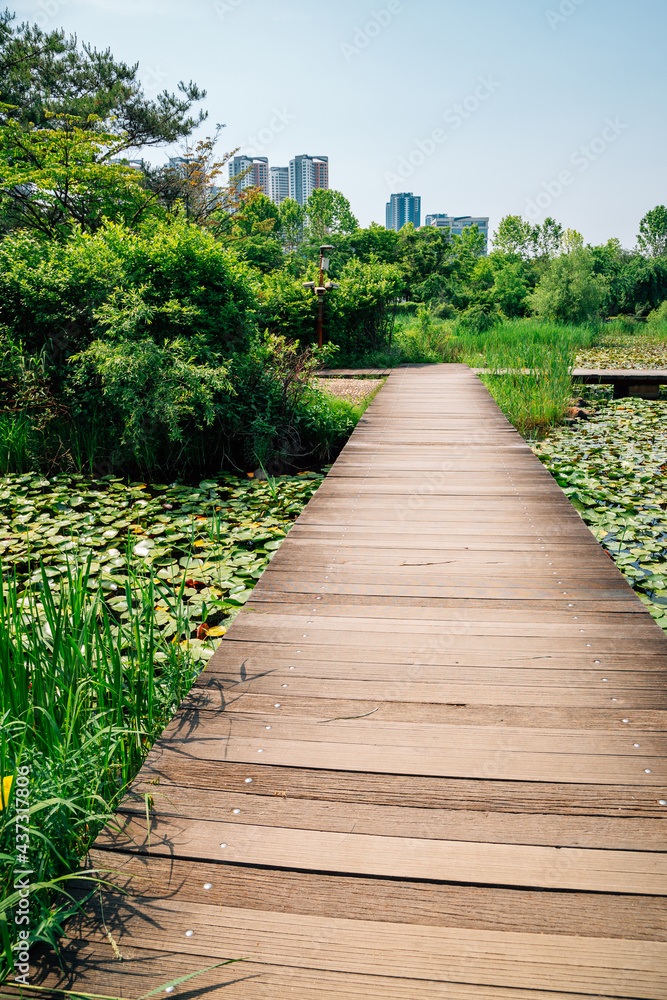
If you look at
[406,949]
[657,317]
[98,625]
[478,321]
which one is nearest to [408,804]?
[406,949]

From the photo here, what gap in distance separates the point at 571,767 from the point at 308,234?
3737cm

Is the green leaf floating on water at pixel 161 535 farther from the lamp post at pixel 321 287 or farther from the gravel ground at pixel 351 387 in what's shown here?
the lamp post at pixel 321 287

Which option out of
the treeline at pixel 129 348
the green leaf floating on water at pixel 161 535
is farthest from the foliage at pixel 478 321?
the green leaf floating on water at pixel 161 535

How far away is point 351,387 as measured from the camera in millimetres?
7820

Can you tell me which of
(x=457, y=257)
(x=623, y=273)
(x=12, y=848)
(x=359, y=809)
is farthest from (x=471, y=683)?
(x=457, y=257)

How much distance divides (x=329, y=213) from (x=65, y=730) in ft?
132

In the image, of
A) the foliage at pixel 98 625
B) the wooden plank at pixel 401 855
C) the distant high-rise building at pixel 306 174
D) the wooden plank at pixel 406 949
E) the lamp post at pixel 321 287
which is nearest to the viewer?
the wooden plank at pixel 406 949

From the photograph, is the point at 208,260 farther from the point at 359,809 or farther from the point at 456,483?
the point at 359,809

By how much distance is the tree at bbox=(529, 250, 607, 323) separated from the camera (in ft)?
51.7

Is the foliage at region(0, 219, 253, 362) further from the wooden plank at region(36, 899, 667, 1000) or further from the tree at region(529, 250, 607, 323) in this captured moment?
the tree at region(529, 250, 607, 323)

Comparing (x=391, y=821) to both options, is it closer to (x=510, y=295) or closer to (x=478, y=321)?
(x=478, y=321)

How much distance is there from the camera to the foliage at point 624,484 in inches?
124

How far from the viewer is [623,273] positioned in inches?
900

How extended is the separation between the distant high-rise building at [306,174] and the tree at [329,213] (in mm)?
66217
